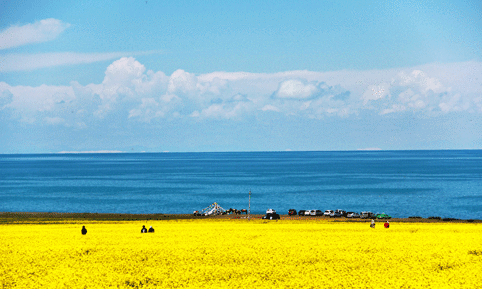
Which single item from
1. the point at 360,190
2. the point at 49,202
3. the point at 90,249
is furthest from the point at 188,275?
the point at 360,190

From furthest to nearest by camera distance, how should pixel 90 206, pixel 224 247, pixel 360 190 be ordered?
1. pixel 360 190
2. pixel 90 206
3. pixel 224 247

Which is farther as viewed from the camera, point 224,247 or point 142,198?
point 142,198

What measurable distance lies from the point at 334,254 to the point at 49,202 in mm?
104745

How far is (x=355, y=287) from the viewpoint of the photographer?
96.5 feet

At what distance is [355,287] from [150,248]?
17643mm

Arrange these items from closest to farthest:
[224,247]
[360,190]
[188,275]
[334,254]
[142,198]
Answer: [188,275]
[334,254]
[224,247]
[142,198]
[360,190]

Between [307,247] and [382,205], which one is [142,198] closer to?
[382,205]

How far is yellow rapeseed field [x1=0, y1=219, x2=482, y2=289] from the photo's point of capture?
30984 mm

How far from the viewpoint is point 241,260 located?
3634 cm

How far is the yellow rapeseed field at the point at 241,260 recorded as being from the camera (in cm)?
3098

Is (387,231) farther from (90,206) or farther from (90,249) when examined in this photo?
(90,206)

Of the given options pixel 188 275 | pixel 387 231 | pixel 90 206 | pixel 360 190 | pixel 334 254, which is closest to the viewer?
pixel 188 275

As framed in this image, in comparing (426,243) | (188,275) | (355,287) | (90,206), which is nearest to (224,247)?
(188,275)

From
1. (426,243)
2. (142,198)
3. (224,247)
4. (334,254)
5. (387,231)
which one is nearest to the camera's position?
(334,254)
